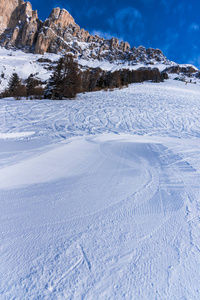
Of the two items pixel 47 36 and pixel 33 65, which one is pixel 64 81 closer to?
pixel 33 65

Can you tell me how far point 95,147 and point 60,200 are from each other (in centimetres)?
229

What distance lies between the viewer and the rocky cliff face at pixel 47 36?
105875 mm

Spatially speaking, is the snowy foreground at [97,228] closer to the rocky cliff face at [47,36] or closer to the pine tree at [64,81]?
the pine tree at [64,81]

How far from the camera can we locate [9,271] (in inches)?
39.3

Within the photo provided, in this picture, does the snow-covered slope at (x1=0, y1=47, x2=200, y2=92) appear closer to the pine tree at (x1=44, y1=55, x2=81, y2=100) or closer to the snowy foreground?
the pine tree at (x1=44, y1=55, x2=81, y2=100)

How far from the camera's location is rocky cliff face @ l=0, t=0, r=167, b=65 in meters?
106

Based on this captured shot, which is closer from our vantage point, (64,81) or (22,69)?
(64,81)

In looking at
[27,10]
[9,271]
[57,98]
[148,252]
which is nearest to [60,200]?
[9,271]

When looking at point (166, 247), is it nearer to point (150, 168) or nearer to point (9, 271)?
point (9, 271)

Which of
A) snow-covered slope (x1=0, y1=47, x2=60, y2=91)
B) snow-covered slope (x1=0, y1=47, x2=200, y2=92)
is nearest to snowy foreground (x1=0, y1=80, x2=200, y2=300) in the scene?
snow-covered slope (x1=0, y1=47, x2=200, y2=92)

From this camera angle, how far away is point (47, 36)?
107125 millimetres

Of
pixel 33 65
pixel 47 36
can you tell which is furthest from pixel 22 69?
pixel 47 36

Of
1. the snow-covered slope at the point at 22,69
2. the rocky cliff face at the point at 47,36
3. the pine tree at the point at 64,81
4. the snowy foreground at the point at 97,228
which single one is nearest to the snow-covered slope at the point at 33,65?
the snow-covered slope at the point at 22,69

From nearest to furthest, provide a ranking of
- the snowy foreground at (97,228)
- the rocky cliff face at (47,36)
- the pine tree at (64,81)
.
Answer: the snowy foreground at (97,228)
the pine tree at (64,81)
the rocky cliff face at (47,36)
